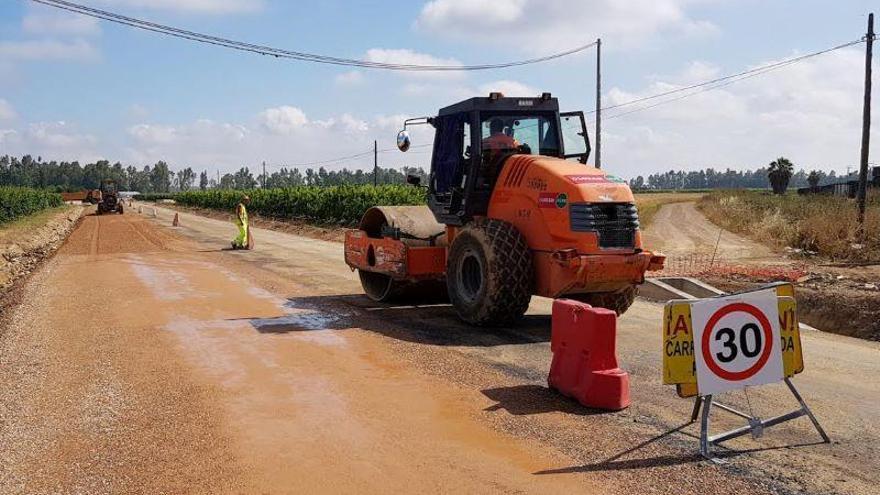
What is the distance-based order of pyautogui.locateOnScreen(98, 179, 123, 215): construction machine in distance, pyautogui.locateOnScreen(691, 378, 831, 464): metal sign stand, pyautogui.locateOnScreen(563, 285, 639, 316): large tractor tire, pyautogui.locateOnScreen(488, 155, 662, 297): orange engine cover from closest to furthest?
pyautogui.locateOnScreen(691, 378, 831, 464): metal sign stand
pyautogui.locateOnScreen(488, 155, 662, 297): orange engine cover
pyautogui.locateOnScreen(563, 285, 639, 316): large tractor tire
pyautogui.locateOnScreen(98, 179, 123, 215): construction machine in distance

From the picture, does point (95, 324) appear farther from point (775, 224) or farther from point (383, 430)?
point (775, 224)

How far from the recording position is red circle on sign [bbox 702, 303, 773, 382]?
509 centimetres

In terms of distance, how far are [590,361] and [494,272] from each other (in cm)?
263

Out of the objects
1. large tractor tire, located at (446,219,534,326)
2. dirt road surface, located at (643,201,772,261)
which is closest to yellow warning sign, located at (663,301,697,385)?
large tractor tire, located at (446,219,534,326)

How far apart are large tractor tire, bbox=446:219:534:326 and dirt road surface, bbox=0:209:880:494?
1.03ft

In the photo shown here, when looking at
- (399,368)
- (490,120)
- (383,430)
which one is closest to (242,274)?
(490,120)

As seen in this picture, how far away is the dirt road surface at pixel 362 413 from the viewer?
14.6 feet

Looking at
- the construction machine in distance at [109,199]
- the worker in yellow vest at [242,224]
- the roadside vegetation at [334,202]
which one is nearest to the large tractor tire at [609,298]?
the worker in yellow vest at [242,224]

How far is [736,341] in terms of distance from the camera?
512 centimetres

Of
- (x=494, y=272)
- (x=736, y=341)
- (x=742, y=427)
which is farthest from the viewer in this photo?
(x=494, y=272)

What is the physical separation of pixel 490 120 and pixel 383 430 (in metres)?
5.27

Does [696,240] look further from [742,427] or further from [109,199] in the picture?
[109,199]

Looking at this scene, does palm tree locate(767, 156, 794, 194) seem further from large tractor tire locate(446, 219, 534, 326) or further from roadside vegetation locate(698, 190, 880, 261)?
large tractor tire locate(446, 219, 534, 326)

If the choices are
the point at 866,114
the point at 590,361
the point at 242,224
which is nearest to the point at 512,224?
the point at 590,361
